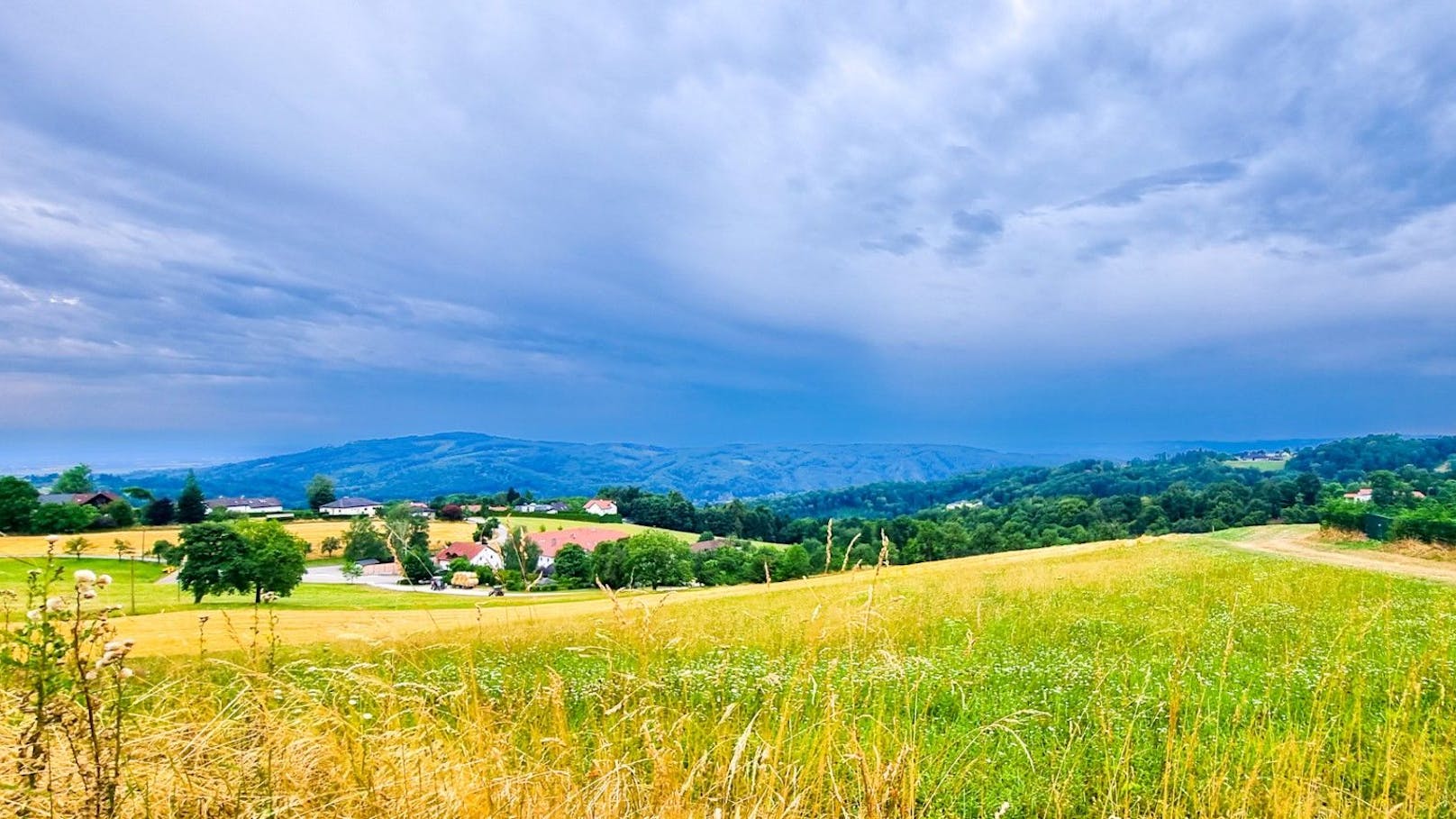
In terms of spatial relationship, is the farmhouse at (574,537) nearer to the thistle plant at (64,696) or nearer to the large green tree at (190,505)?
the large green tree at (190,505)

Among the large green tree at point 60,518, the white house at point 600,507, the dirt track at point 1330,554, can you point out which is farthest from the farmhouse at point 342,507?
the dirt track at point 1330,554

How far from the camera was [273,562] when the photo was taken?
43625 mm

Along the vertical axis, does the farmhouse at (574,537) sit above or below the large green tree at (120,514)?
below

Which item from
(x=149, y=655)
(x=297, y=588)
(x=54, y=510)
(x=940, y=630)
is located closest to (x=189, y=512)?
(x=54, y=510)

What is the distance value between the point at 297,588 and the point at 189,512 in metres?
58.1

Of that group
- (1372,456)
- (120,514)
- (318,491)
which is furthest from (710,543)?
(1372,456)

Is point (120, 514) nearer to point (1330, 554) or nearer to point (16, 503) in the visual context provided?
point (16, 503)

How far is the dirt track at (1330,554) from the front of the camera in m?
22.9

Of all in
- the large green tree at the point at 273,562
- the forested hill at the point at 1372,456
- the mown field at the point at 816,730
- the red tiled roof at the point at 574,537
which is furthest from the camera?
the forested hill at the point at 1372,456

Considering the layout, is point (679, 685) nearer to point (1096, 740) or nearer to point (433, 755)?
point (433, 755)

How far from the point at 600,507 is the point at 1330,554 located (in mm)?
117159

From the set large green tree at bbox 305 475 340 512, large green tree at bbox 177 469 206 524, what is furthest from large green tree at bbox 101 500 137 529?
large green tree at bbox 305 475 340 512

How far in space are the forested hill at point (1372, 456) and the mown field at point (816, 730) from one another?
165008 mm

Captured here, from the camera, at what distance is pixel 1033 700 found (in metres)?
5.85
